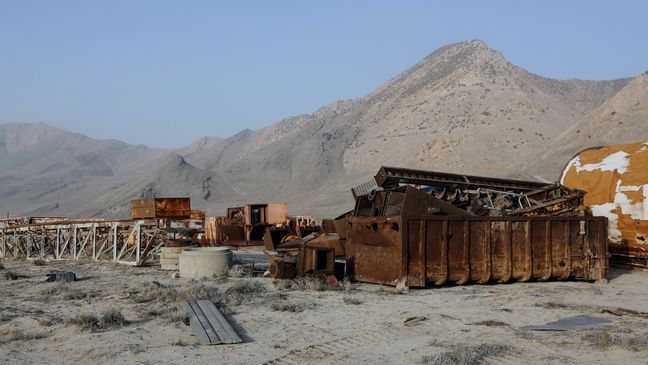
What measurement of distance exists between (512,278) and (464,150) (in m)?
50.3

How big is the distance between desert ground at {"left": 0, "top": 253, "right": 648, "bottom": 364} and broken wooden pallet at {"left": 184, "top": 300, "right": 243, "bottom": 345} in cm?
18

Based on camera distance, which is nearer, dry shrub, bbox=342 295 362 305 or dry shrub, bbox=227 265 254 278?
dry shrub, bbox=342 295 362 305

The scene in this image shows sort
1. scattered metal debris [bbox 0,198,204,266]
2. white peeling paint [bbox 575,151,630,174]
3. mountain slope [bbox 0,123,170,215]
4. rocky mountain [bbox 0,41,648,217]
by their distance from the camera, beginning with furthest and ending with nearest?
mountain slope [bbox 0,123,170,215]
rocky mountain [bbox 0,41,648,217]
scattered metal debris [bbox 0,198,204,266]
white peeling paint [bbox 575,151,630,174]

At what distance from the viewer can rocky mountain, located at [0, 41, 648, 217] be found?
56.8 m

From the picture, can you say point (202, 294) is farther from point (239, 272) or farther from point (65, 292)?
point (239, 272)

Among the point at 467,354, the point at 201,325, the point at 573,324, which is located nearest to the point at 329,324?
the point at 201,325

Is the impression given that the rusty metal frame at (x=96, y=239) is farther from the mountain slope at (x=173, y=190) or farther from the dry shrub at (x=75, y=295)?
the mountain slope at (x=173, y=190)

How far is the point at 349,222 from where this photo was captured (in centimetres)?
1589

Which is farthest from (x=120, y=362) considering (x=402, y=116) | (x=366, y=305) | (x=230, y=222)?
(x=402, y=116)

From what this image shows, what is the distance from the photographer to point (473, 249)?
47.7 feet

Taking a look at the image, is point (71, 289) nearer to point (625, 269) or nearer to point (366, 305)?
point (366, 305)

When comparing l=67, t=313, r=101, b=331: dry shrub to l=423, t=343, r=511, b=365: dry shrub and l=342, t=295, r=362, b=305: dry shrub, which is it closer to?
l=342, t=295, r=362, b=305: dry shrub

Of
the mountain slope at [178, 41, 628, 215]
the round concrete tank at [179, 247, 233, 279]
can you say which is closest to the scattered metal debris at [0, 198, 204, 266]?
the round concrete tank at [179, 247, 233, 279]

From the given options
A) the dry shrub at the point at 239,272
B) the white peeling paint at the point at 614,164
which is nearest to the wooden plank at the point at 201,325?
the dry shrub at the point at 239,272
